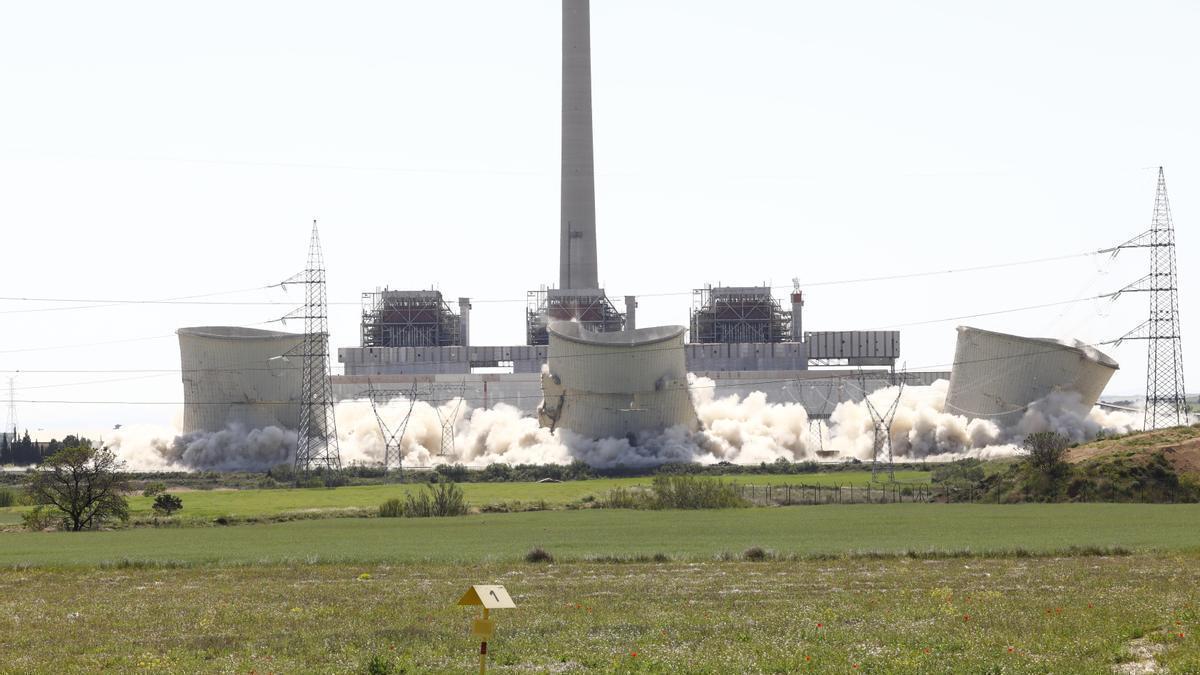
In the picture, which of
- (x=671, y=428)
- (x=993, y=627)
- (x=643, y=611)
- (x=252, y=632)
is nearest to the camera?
(x=993, y=627)

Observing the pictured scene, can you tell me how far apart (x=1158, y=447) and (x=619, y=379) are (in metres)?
49.1

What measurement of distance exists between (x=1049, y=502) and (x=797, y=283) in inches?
3201

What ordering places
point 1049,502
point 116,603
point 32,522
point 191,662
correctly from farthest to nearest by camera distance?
point 1049,502, point 32,522, point 116,603, point 191,662

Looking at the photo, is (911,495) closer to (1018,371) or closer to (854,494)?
(854,494)

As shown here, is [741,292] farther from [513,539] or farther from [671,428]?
[513,539]

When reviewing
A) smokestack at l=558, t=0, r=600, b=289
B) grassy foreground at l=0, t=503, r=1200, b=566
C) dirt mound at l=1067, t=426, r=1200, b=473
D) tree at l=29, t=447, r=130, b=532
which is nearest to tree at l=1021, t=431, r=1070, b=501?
dirt mound at l=1067, t=426, r=1200, b=473

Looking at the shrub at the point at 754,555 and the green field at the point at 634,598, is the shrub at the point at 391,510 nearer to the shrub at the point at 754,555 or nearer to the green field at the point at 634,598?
the green field at the point at 634,598

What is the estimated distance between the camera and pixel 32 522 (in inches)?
2108

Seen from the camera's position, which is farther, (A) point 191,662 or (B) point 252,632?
(B) point 252,632

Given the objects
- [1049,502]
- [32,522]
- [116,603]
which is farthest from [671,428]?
[116,603]

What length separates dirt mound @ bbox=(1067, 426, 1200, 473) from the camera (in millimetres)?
60500

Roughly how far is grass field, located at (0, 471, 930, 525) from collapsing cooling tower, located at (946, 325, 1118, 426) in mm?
17825

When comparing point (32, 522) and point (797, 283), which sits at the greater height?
point (797, 283)

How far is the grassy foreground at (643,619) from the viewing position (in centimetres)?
1780
